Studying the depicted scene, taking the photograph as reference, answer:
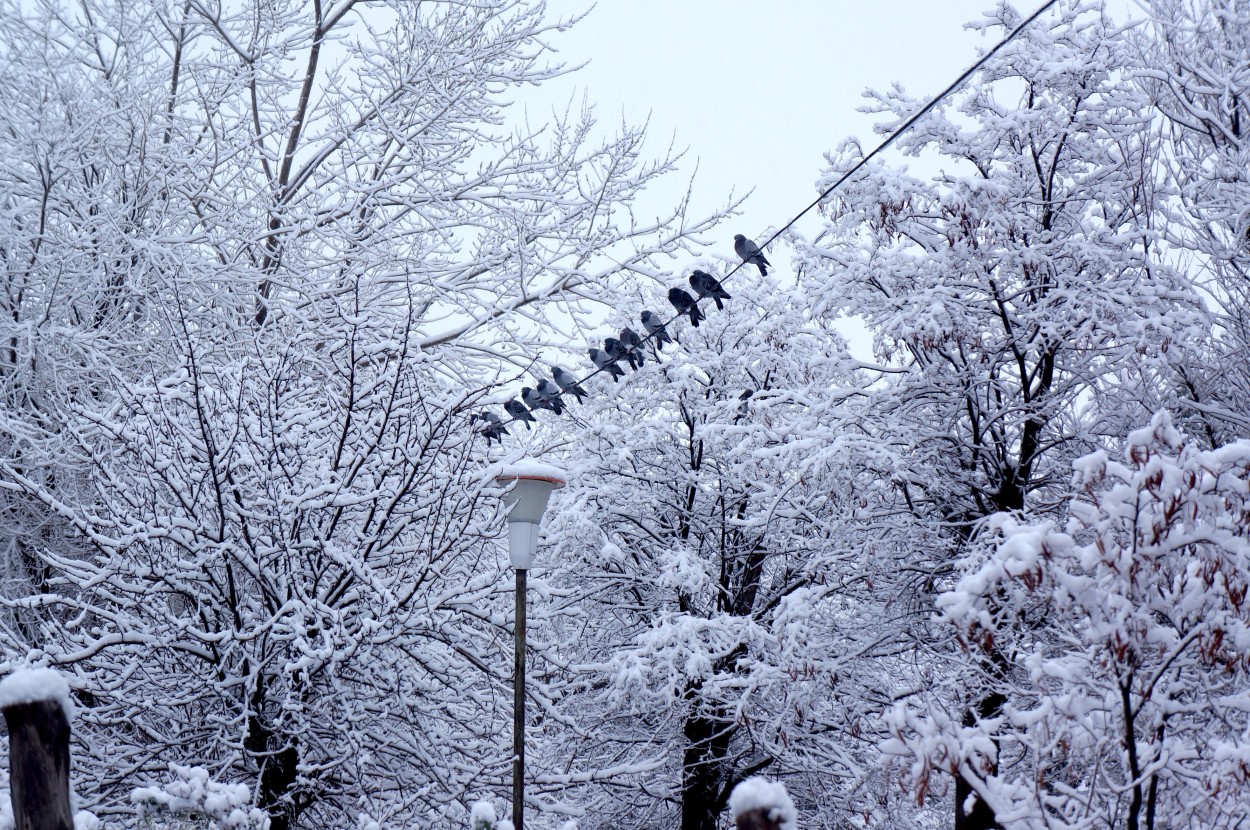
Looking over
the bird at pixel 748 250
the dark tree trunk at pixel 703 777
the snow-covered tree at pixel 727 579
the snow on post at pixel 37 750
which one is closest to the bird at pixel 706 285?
the bird at pixel 748 250

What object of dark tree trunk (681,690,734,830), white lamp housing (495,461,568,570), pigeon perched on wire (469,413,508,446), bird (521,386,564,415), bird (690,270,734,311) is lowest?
dark tree trunk (681,690,734,830)

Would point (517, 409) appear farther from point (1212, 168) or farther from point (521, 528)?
point (1212, 168)

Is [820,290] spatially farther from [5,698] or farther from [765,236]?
[5,698]

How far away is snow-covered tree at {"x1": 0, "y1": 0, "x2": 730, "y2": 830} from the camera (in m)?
7.21

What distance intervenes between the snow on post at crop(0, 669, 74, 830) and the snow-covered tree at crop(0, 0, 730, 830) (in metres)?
3.94

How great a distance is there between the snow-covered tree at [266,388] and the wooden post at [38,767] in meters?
3.94

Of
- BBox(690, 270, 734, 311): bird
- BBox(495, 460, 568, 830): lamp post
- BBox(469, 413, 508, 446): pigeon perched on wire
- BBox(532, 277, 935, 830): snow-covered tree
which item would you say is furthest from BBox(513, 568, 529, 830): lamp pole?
BBox(690, 270, 734, 311): bird

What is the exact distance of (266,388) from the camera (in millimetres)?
7785

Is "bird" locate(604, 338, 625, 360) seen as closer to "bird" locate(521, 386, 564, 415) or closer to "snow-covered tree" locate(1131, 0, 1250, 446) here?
"bird" locate(521, 386, 564, 415)

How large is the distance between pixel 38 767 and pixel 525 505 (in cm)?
457

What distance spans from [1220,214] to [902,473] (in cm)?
303

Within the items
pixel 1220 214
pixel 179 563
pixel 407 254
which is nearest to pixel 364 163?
pixel 407 254

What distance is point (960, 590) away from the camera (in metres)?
3.96

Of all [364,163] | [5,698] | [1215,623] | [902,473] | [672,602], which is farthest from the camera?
[672,602]
